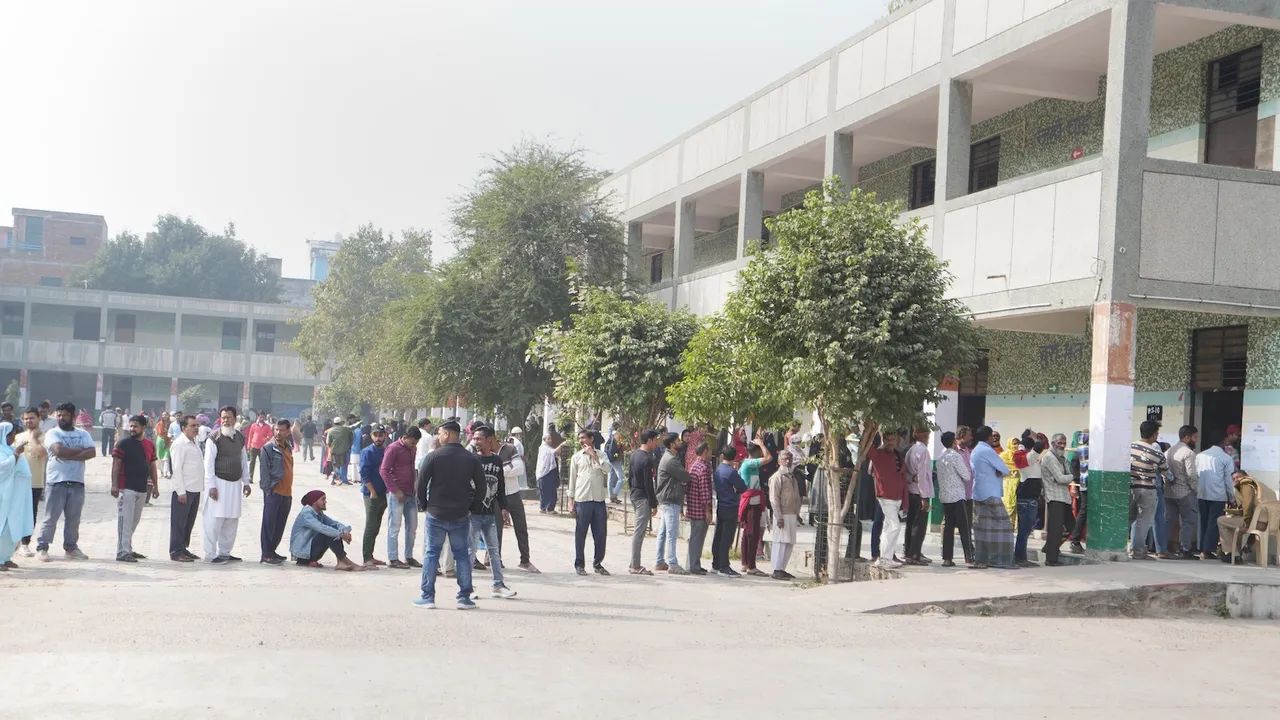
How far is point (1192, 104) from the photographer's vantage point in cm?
1736

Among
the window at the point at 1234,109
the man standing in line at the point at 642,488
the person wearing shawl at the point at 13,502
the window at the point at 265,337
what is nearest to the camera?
the person wearing shawl at the point at 13,502

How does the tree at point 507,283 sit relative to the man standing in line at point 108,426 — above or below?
above

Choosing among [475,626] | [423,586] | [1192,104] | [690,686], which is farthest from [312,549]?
[1192,104]

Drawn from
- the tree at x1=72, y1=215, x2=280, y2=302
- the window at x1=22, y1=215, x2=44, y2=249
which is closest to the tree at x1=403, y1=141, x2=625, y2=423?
the tree at x1=72, y1=215, x2=280, y2=302

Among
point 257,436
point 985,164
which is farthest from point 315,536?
point 257,436

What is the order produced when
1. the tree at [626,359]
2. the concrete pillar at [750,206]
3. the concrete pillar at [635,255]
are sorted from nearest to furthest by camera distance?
the tree at [626,359]
the concrete pillar at [750,206]
the concrete pillar at [635,255]

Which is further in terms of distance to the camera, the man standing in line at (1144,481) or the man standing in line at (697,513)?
the man standing in line at (697,513)

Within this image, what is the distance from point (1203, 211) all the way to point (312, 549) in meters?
11.7

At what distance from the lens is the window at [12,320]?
67562mm

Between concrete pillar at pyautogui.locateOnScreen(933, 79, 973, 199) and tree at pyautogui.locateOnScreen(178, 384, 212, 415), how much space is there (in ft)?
184

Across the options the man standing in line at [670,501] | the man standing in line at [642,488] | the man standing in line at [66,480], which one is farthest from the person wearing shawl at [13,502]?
the man standing in line at [670,501]

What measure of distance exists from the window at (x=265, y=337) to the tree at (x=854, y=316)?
2435 inches

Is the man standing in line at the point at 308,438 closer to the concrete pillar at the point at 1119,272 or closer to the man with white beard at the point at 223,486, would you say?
the man with white beard at the point at 223,486

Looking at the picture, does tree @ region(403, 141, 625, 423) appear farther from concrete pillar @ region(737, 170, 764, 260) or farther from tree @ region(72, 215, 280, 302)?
tree @ region(72, 215, 280, 302)
